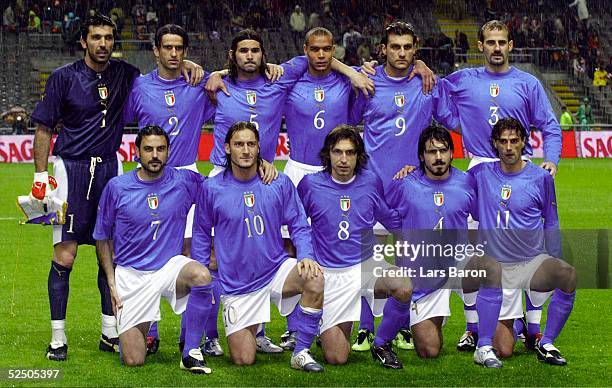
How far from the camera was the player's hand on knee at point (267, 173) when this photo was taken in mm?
6621

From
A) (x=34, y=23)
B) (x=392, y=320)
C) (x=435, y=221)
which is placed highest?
(x=34, y=23)

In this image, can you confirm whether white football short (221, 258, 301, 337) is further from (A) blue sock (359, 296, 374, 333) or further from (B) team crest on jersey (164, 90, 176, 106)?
(B) team crest on jersey (164, 90, 176, 106)

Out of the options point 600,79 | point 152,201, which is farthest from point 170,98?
point 600,79

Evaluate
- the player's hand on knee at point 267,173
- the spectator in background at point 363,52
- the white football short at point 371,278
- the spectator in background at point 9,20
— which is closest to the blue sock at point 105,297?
the player's hand on knee at point 267,173

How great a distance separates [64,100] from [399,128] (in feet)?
7.53

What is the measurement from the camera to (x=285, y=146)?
23641mm

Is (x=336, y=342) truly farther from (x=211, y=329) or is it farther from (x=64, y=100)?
(x=64, y=100)

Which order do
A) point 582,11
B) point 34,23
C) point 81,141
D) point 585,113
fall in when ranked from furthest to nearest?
point 582,11
point 34,23
point 585,113
point 81,141

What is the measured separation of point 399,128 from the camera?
7.32 m

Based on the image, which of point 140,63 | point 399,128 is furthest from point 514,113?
point 140,63

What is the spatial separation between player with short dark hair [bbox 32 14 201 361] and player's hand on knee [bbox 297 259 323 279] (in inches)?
56.8

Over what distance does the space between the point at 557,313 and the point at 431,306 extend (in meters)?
0.80

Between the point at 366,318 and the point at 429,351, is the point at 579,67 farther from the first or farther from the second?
the point at 429,351

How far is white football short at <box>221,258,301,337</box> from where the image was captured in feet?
21.6
